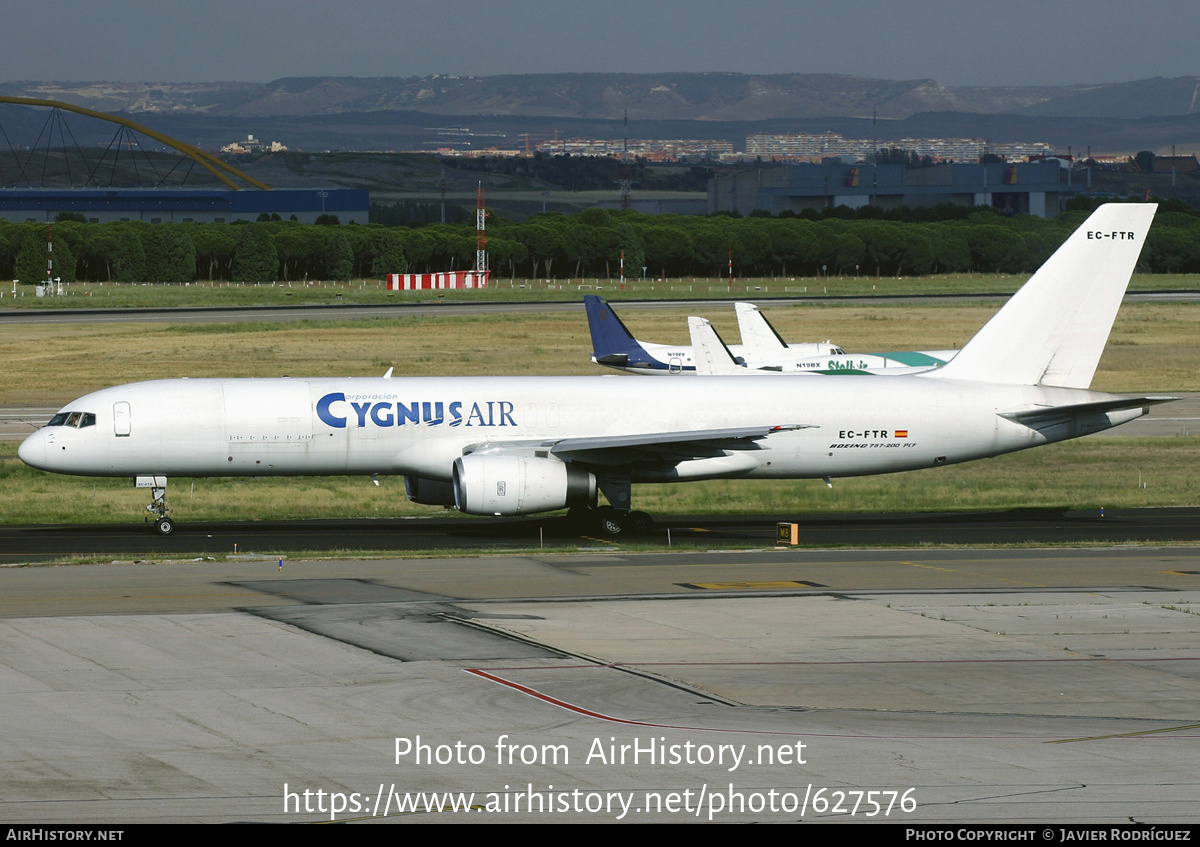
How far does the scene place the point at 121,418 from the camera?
129 feet

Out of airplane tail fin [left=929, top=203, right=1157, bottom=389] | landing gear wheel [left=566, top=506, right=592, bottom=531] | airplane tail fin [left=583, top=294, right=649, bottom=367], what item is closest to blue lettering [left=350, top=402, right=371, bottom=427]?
landing gear wheel [left=566, top=506, right=592, bottom=531]

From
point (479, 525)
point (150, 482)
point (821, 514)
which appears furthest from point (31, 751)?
point (821, 514)

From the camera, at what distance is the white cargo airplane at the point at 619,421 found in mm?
39531

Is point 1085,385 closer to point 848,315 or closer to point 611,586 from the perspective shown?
point 611,586

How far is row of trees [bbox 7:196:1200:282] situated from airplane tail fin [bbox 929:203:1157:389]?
436 feet

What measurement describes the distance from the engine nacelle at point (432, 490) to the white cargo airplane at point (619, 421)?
4 centimetres

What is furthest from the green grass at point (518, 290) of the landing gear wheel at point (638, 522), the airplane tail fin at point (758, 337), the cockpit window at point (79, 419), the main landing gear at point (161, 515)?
the landing gear wheel at point (638, 522)

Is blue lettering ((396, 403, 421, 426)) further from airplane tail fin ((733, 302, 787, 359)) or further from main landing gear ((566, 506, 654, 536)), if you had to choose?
airplane tail fin ((733, 302, 787, 359))

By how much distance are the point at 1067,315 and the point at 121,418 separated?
2812cm

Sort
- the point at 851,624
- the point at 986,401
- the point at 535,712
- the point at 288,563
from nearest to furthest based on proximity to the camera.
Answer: the point at 535,712 < the point at 851,624 < the point at 288,563 < the point at 986,401

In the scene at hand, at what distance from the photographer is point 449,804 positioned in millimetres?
15953

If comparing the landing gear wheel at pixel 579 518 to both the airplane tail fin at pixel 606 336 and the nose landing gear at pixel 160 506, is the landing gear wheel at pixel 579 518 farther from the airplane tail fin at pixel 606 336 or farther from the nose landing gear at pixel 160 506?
the airplane tail fin at pixel 606 336

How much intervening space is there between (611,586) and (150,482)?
15072mm

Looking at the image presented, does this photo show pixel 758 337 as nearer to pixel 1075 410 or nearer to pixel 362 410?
pixel 1075 410
